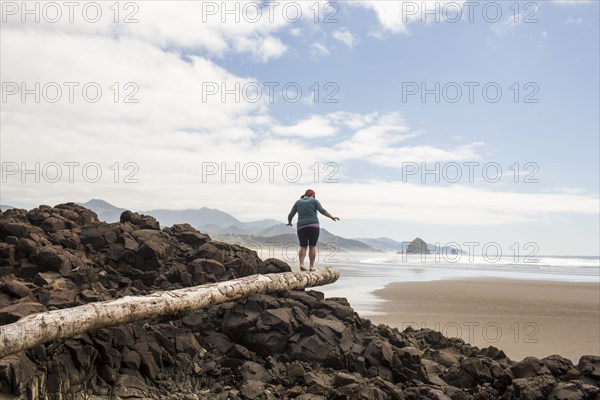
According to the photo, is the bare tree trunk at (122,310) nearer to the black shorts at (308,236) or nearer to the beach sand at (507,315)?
the black shorts at (308,236)

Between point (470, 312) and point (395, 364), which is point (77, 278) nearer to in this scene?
point (395, 364)

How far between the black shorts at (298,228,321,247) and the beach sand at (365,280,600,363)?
3.81 m

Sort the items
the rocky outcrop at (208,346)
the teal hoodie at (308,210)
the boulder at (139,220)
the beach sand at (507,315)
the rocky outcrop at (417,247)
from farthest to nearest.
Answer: the rocky outcrop at (417,247)
the boulder at (139,220)
the teal hoodie at (308,210)
the beach sand at (507,315)
the rocky outcrop at (208,346)

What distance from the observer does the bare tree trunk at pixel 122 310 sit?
6160mm

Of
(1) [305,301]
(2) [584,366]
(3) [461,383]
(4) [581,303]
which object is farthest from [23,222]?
(4) [581,303]

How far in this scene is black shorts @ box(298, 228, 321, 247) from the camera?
12.3m

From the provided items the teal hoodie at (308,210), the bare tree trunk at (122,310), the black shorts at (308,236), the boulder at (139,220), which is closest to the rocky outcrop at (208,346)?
the bare tree trunk at (122,310)

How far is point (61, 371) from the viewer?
656 centimetres

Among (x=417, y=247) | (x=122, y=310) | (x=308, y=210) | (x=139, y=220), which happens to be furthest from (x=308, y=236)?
(x=417, y=247)

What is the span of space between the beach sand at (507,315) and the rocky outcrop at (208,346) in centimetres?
307

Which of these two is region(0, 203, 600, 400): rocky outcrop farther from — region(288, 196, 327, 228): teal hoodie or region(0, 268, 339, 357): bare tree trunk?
region(288, 196, 327, 228): teal hoodie

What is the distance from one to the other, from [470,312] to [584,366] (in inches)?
353

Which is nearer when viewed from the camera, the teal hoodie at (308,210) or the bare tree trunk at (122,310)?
the bare tree trunk at (122,310)

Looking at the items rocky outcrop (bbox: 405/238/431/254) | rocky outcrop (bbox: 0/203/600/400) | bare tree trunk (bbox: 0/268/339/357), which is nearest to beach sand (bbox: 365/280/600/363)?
rocky outcrop (bbox: 0/203/600/400)
